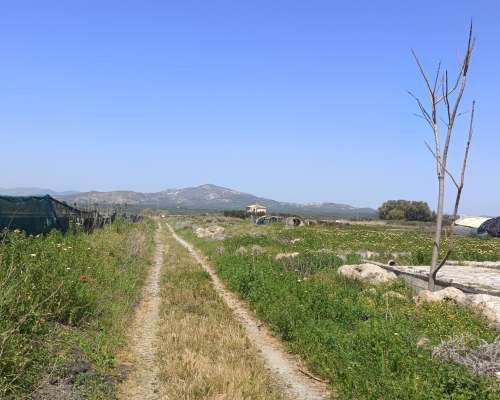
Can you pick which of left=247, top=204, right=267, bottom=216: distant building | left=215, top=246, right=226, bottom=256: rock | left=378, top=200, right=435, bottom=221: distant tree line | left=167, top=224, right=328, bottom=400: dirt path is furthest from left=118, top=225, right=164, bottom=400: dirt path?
left=378, top=200, right=435, bottom=221: distant tree line

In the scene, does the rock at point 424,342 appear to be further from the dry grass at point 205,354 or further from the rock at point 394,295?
the rock at point 394,295

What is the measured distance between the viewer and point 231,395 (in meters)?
5.36

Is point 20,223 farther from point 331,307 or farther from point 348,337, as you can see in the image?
point 348,337

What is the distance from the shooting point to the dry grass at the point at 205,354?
18.1 ft

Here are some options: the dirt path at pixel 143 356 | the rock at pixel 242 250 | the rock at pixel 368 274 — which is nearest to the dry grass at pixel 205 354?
the dirt path at pixel 143 356

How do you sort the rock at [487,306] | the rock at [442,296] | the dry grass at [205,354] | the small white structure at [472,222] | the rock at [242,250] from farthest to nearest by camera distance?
the small white structure at [472,222]
the rock at [242,250]
the rock at [442,296]
the rock at [487,306]
the dry grass at [205,354]

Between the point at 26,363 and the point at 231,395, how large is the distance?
222 centimetres

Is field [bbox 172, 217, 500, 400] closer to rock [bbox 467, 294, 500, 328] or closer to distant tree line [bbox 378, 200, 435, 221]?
rock [bbox 467, 294, 500, 328]

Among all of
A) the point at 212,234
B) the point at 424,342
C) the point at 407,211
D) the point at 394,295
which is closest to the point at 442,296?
the point at 394,295

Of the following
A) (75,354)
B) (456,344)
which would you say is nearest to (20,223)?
(75,354)

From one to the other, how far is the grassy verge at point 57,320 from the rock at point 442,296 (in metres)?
5.72

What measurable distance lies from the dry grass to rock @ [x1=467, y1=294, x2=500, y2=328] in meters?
4.40

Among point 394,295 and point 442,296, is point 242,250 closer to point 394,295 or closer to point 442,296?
point 394,295

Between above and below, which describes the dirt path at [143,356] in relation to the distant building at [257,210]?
below
